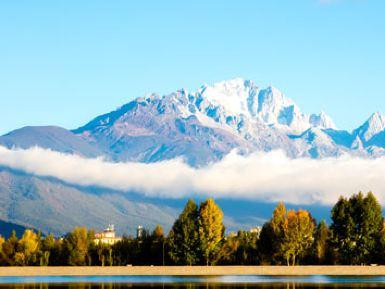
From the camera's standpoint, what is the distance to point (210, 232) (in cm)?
16200

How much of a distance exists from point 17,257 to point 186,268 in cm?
4284

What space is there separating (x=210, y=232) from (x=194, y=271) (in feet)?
42.0

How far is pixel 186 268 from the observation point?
15325cm

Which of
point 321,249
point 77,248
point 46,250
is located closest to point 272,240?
point 321,249

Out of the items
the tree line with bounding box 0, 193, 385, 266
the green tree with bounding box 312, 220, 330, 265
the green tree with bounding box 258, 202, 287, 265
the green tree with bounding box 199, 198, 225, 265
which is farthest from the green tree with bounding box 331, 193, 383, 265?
the green tree with bounding box 199, 198, 225, 265

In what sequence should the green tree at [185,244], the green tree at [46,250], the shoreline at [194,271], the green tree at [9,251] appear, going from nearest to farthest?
the shoreline at [194,271]
the green tree at [185,244]
the green tree at [46,250]
the green tree at [9,251]

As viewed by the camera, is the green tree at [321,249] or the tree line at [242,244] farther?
the green tree at [321,249]

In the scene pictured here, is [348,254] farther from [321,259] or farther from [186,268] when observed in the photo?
[186,268]

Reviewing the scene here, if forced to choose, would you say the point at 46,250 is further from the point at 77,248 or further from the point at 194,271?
the point at 194,271

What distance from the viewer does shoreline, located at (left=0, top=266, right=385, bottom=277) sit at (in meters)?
142

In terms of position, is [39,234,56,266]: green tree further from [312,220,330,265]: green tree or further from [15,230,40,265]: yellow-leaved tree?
[312,220,330,265]: green tree

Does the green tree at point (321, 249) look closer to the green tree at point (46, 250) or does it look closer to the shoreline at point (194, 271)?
the shoreline at point (194, 271)

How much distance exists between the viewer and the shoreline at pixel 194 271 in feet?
465

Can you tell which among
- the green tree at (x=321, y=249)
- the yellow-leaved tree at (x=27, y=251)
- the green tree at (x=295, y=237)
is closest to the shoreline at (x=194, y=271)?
the green tree at (x=295, y=237)
